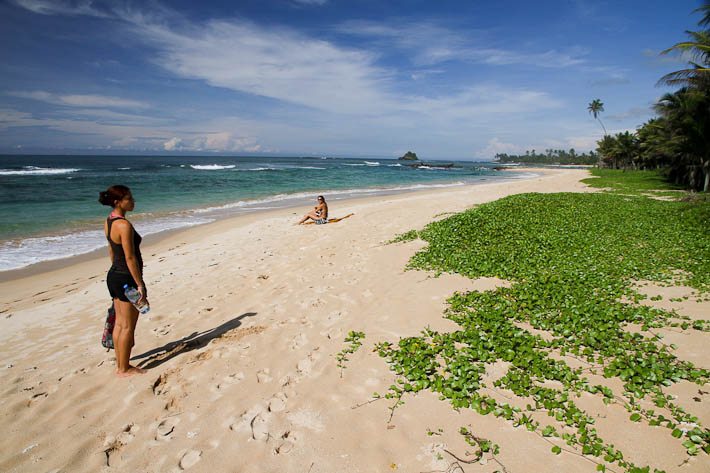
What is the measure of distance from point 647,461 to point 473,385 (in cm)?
153

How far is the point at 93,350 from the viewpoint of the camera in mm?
5520

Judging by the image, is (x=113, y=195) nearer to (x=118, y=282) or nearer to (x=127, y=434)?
(x=118, y=282)

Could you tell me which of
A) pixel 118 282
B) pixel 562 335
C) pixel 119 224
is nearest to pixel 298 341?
pixel 118 282

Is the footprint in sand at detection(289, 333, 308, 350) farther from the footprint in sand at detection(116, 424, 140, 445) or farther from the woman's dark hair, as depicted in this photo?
the woman's dark hair

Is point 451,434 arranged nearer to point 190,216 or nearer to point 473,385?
point 473,385

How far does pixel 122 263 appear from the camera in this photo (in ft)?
14.5

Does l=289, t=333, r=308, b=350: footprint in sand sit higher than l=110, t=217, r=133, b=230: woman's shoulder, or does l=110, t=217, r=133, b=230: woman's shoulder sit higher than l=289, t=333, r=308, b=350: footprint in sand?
l=110, t=217, r=133, b=230: woman's shoulder

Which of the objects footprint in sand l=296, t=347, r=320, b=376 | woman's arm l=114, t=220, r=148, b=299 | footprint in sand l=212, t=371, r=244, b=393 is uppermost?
woman's arm l=114, t=220, r=148, b=299

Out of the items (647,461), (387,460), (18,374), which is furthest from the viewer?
(18,374)

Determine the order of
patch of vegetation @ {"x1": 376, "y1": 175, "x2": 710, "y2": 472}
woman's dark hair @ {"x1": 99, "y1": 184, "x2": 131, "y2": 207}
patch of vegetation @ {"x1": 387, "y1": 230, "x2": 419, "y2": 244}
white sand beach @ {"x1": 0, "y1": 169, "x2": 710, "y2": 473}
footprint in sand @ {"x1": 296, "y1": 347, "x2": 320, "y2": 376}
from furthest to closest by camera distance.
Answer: patch of vegetation @ {"x1": 387, "y1": 230, "x2": 419, "y2": 244}
footprint in sand @ {"x1": 296, "y1": 347, "x2": 320, "y2": 376}
woman's dark hair @ {"x1": 99, "y1": 184, "x2": 131, "y2": 207}
patch of vegetation @ {"x1": 376, "y1": 175, "x2": 710, "y2": 472}
white sand beach @ {"x1": 0, "y1": 169, "x2": 710, "y2": 473}

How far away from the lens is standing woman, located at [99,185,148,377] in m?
4.33

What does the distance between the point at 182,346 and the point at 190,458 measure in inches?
99.4

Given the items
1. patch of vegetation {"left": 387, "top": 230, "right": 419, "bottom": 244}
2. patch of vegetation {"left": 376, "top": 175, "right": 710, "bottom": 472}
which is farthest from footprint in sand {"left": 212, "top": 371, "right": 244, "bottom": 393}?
patch of vegetation {"left": 387, "top": 230, "right": 419, "bottom": 244}

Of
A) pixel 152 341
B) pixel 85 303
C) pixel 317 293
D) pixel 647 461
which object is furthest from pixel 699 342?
pixel 85 303
